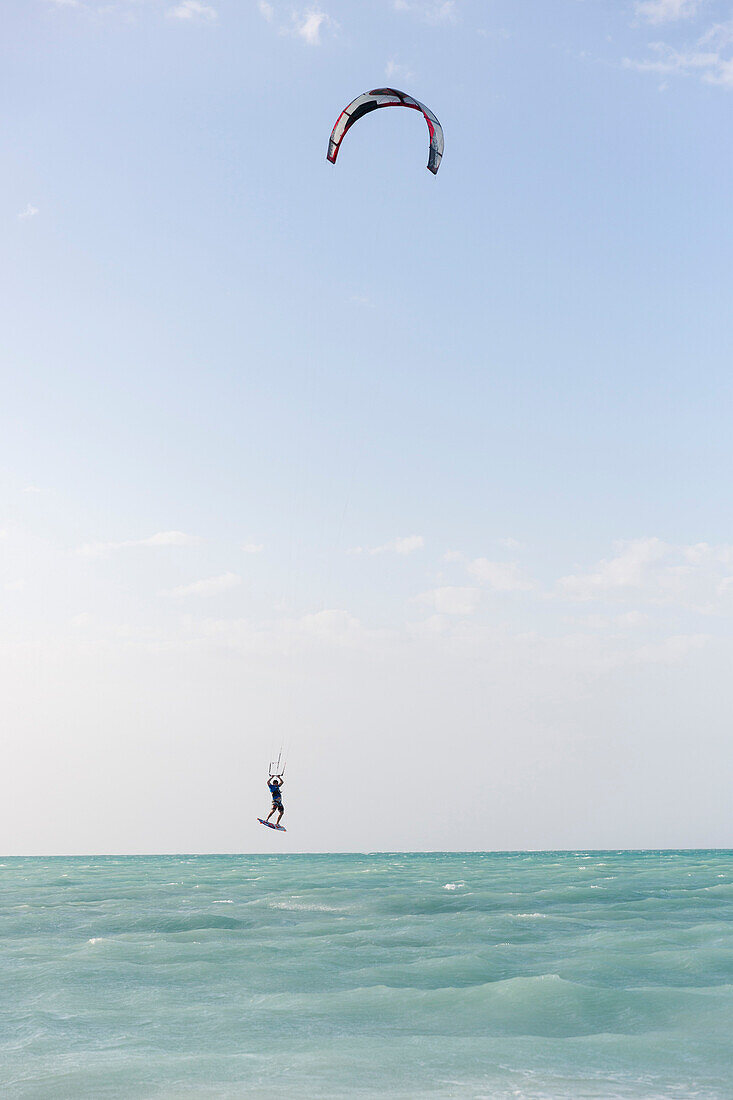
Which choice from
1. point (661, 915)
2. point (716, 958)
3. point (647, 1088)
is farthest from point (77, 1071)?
point (661, 915)

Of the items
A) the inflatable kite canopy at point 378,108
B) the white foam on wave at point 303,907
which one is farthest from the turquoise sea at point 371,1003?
the inflatable kite canopy at point 378,108

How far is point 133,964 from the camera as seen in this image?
56.5 ft

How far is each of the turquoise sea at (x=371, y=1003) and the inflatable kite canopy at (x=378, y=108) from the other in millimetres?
19612

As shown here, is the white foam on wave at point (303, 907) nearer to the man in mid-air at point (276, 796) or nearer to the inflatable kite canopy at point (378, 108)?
the man in mid-air at point (276, 796)

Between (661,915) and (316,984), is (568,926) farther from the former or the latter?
(316,984)

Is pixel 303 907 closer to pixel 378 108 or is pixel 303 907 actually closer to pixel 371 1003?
pixel 371 1003

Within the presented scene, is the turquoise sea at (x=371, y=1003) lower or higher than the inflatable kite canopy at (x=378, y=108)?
lower

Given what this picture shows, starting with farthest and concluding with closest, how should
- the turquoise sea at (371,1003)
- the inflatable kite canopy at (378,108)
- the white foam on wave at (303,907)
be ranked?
the white foam on wave at (303,907)
the inflatable kite canopy at (378,108)
the turquoise sea at (371,1003)

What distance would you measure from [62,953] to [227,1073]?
9486 mm

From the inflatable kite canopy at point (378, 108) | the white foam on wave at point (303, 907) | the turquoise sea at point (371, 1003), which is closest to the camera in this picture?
the turquoise sea at point (371, 1003)

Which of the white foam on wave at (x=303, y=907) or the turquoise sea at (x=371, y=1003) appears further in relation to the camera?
the white foam on wave at (x=303, y=907)

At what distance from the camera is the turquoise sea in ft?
33.4

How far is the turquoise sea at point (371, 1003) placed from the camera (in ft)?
33.4

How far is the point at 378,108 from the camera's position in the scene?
81.7 feet
